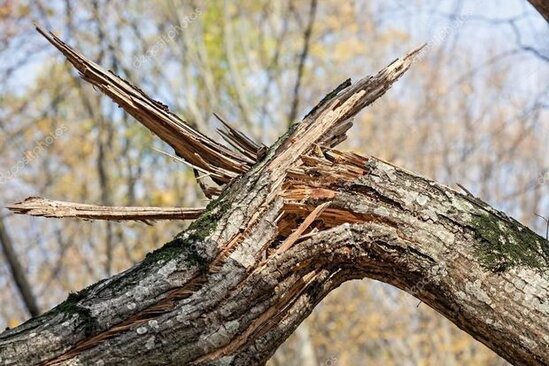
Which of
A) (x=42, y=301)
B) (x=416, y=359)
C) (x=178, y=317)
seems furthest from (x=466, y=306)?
(x=42, y=301)

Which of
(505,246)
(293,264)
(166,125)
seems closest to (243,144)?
(166,125)

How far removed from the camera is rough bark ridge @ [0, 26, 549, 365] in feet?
6.28

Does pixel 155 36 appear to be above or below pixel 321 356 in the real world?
above

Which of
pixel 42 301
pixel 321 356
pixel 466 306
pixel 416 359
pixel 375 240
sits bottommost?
pixel 466 306

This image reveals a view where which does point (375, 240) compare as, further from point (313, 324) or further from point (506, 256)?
point (313, 324)

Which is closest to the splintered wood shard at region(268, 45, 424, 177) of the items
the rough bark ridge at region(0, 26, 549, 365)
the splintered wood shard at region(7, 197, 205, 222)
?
the rough bark ridge at region(0, 26, 549, 365)

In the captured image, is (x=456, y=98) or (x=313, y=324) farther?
(x=456, y=98)

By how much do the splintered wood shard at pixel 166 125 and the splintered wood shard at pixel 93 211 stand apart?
16 cm

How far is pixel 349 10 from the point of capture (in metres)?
11.0

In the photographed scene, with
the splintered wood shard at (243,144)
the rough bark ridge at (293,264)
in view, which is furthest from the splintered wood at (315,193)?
the splintered wood shard at (243,144)

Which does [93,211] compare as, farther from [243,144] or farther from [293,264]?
[293,264]

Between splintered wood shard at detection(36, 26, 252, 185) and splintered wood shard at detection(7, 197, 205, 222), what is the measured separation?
0.16 metres

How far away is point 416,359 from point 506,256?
29.9 feet

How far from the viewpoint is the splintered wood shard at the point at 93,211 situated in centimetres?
213
